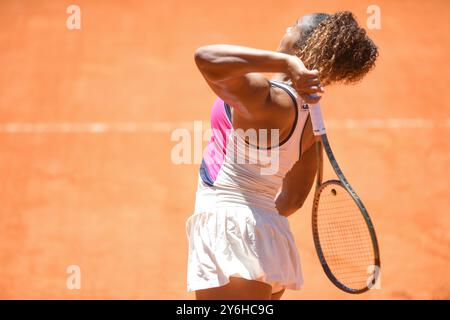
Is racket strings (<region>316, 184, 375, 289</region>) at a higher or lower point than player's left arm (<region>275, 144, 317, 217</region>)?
lower

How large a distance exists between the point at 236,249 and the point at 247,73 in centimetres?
56

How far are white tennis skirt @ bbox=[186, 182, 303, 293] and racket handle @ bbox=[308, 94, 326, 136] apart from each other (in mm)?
318

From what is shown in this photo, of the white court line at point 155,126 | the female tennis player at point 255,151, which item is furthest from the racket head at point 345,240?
the white court line at point 155,126

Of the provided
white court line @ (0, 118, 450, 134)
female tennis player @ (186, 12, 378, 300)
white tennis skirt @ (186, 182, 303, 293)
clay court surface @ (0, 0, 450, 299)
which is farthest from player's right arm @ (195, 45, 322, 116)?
white court line @ (0, 118, 450, 134)

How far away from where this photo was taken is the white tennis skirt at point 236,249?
2.15 m

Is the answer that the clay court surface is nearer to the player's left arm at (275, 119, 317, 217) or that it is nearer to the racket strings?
the racket strings

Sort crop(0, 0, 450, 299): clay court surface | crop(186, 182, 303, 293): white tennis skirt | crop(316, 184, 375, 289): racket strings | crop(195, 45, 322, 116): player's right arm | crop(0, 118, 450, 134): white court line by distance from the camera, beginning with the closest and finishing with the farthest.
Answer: crop(195, 45, 322, 116): player's right arm, crop(186, 182, 303, 293): white tennis skirt, crop(316, 184, 375, 289): racket strings, crop(0, 0, 450, 299): clay court surface, crop(0, 118, 450, 134): white court line

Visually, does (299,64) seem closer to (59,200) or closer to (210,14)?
(59,200)

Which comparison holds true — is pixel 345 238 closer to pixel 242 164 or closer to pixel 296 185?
pixel 296 185

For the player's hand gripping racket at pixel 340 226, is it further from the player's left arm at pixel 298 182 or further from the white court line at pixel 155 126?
the white court line at pixel 155 126

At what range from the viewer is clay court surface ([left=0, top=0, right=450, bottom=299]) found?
216 inches

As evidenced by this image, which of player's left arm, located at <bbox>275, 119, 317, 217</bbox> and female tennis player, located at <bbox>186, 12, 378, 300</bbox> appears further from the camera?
player's left arm, located at <bbox>275, 119, 317, 217</bbox>

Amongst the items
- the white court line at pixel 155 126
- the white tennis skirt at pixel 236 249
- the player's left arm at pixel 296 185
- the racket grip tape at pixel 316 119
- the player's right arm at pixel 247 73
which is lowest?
the white tennis skirt at pixel 236 249

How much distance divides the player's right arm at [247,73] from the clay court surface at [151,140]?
11.0 feet
